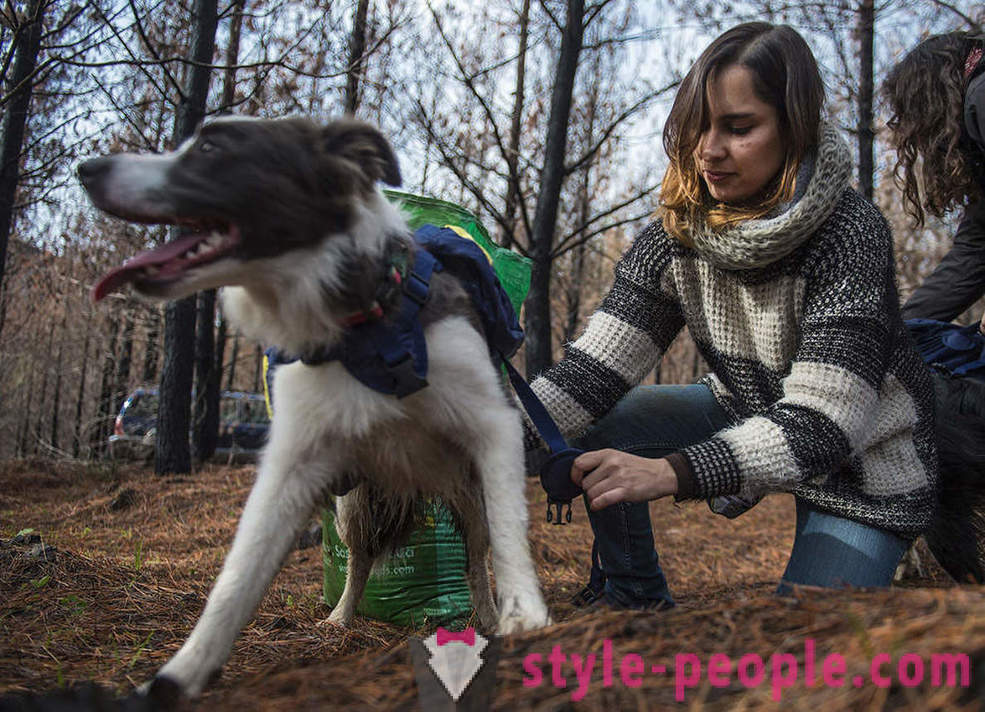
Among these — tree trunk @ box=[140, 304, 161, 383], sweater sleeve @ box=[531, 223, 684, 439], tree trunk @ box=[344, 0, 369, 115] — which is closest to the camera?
sweater sleeve @ box=[531, 223, 684, 439]

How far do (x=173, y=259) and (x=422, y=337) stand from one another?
62cm

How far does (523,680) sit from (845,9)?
19.9 feet

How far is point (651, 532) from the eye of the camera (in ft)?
8.72

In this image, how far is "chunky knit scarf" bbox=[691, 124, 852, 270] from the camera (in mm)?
2111

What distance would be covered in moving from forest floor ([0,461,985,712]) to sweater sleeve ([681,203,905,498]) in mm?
383

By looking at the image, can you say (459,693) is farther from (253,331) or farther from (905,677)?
(253,331)

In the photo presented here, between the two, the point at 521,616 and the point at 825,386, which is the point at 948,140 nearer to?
the point at 825,386

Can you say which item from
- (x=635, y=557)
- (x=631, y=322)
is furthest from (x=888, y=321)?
(x=635, y=557)

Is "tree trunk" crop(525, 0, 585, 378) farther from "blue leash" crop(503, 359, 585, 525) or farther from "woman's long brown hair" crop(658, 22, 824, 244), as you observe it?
"blue leash" crop(503, 359, 585, 525)

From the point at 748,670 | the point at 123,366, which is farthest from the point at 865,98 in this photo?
the point at 123,366

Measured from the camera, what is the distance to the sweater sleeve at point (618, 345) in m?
2.55

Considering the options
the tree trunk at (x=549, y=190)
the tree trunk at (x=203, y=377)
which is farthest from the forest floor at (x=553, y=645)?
the tree trunk at (x=203, y=377)

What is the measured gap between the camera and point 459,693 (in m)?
1.27

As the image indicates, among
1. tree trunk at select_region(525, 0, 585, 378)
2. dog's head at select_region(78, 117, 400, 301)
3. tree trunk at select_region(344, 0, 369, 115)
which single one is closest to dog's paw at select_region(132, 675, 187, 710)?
dog's head at select_region(78, 117, 400, 301)
